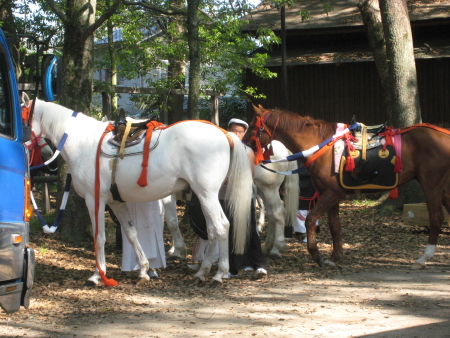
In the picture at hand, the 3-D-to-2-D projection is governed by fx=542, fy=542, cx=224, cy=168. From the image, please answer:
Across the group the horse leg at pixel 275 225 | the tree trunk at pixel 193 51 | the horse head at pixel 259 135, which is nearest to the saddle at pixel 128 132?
the horse head at pixel 259 135

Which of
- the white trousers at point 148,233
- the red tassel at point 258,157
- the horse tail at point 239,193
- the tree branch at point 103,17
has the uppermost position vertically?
the tree branch at point 103,17

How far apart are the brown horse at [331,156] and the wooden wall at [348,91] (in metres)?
8.86

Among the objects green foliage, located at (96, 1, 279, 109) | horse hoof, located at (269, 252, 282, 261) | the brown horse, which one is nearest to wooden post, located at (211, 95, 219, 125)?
green foliage, located at (96, 1, 279, 109)

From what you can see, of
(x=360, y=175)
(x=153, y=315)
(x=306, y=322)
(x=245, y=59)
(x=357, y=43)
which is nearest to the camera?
(x=306, y=322)

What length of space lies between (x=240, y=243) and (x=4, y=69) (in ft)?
10.3

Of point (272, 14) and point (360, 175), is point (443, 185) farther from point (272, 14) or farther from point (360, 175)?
point (272, 14)

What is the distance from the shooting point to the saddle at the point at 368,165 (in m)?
6.78

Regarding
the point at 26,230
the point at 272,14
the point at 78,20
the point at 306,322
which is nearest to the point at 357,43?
the point at 272,14

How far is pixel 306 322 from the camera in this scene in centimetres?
468

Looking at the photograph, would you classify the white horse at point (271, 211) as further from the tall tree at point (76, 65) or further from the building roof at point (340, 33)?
the building roof at point (340, 33)

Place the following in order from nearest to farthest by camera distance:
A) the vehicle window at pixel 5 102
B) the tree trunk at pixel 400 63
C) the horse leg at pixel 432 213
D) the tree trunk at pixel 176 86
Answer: the vehicle window at pixel 5 102, the horse leg at pixel 432 213, the tree trunk at pixel 400 63, the tree trunk at pixel 176 86

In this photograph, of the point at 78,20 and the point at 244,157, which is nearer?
the point at 244,157

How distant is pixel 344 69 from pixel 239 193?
10.9 m

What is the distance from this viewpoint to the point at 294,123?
276 inches
